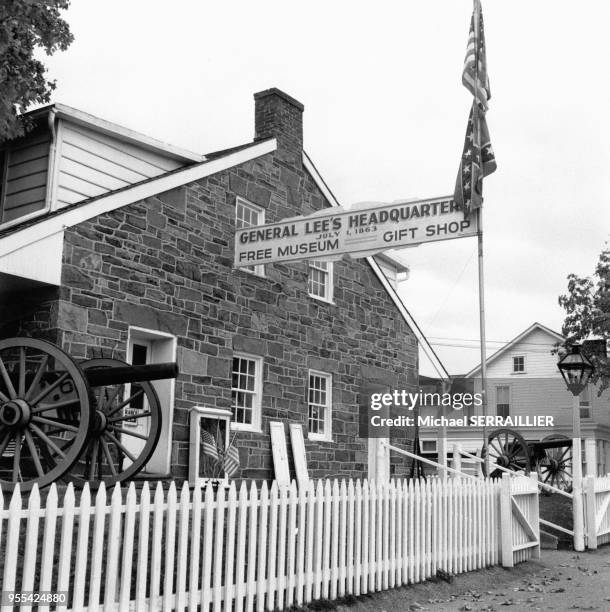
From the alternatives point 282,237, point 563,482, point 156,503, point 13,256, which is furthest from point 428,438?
point 156,503

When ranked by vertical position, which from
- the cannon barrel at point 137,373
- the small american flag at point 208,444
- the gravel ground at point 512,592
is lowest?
the gravel ground at point 512,592

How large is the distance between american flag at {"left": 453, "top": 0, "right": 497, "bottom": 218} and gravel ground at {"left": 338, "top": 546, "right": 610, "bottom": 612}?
15.5 feet

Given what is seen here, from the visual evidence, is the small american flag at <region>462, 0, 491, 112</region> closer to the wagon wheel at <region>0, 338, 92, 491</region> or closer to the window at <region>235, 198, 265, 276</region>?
the window at <region>235, 198, 265, 276</region>

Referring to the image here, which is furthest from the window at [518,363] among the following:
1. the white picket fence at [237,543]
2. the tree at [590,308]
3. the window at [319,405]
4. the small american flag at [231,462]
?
the white picket fence at [237,543]

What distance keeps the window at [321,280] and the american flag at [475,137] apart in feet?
15.9

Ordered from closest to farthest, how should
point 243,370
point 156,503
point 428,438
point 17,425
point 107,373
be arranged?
point 156,503 < point 17,425 < point 107,373 < point 243,370 < point 428,438

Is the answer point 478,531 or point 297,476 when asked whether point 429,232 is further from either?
point 297,476

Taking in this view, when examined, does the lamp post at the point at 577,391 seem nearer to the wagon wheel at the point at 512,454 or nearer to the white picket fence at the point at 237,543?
the white picket fence at the point at 237,543

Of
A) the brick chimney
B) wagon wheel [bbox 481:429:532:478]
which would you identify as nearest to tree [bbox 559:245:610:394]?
wagon wheel [bbox 481:429:532:478]

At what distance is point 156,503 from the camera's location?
21.3 ft

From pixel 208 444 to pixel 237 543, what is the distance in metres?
5.49

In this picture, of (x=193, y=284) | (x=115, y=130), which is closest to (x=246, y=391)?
(x=193, y=284)

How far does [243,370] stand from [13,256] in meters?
4.92

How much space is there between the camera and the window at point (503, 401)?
3966cm
